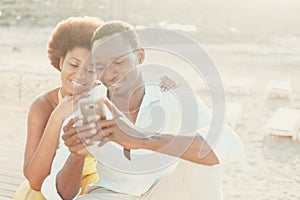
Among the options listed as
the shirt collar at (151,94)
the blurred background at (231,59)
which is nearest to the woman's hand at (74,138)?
the shirt collar at (151,94)

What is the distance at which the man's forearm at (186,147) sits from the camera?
1503 mm

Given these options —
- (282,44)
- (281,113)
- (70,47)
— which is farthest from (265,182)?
(282,44)

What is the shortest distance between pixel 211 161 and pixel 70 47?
0.73 m

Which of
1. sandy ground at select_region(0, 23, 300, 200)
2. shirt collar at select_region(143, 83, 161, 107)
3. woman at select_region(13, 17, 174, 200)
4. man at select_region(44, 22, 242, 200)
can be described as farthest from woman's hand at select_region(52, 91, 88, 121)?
sandy ground at select_region(0, 23, 300, 200)

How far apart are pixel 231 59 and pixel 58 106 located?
40.6ft

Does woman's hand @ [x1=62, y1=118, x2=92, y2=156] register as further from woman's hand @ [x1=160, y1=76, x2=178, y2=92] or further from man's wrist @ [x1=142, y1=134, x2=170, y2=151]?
woman's hand @ [x1=160, y1=76, x2=178, y2=92]

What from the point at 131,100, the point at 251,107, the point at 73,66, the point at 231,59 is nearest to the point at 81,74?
the point at 73,66

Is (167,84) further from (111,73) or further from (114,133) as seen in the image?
(114,133)

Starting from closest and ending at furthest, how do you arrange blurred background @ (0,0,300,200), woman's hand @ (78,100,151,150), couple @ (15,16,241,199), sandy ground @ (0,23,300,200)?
woman's hand @ (78,100,151,150), couple @ (15,16,241,199), sandy ground @ (0,23,300,200), blurred background @ (0,0,300,200)

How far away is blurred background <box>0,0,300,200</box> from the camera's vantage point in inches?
206

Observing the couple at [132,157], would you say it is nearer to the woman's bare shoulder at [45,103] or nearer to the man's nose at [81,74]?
the man's nose at [81,74]

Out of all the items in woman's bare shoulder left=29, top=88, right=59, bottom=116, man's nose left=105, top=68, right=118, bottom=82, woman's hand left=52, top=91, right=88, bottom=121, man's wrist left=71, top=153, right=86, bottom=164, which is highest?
man's nose left=105, top=68, right=118, bottom=82

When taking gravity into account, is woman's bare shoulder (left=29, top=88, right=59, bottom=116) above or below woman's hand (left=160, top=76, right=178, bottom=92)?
below

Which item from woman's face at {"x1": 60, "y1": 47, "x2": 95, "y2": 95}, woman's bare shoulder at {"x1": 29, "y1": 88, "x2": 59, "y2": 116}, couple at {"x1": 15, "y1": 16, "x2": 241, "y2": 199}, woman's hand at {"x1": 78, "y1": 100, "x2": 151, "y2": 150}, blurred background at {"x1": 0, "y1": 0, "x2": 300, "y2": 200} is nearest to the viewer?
woman's hand at {"x1": 78, "y1": 100, "x2": 151, "y2": 150}
